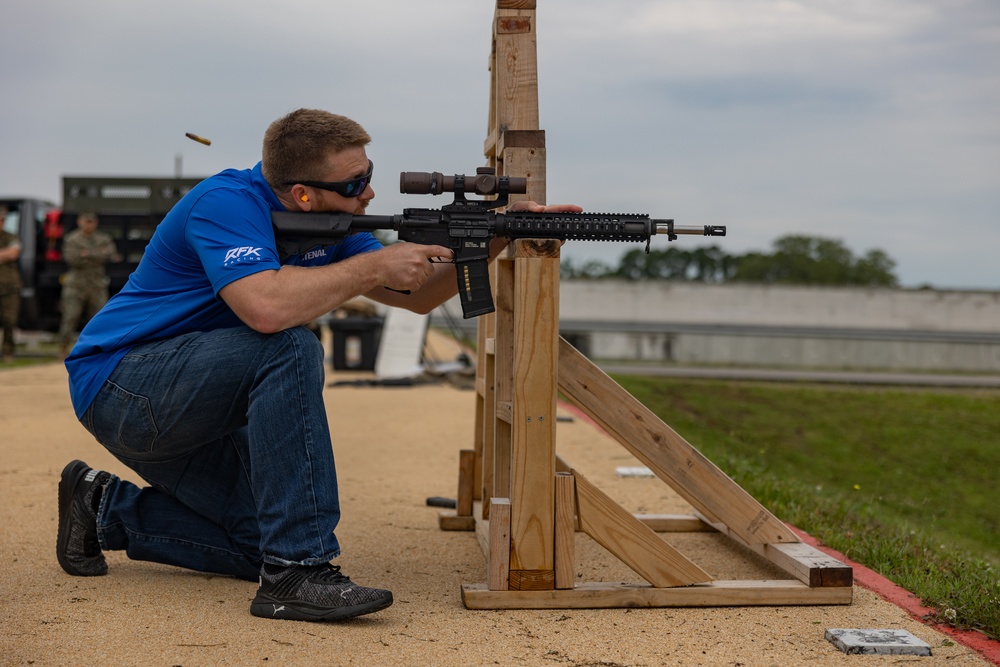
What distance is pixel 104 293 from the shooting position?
16172 millimetres

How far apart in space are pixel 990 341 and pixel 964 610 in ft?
107

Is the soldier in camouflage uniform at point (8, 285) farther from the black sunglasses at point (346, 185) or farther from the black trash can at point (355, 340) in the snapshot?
the black sunglasses at point (346, 185)

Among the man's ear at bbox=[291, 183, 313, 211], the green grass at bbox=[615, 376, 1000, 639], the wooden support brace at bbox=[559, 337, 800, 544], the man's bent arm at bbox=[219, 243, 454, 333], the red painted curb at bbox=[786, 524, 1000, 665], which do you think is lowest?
the green grass at bbox=[615, 376, 1000, 639]

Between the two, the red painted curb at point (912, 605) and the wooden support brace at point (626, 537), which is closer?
the red painted curb at point (912, 605)

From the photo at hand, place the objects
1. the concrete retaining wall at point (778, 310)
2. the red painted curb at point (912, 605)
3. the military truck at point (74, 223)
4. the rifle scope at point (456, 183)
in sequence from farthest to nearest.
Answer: the concrete retaining wall at point (778, 310) < the military truck at point (74, 223) < the rifle scope at point (456, 183) < the red painted curb at point (912, 605)

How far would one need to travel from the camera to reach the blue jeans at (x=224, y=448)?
346cm

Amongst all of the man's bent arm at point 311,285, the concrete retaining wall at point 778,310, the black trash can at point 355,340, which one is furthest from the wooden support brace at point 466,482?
the concrete retaining wall at point 778,310

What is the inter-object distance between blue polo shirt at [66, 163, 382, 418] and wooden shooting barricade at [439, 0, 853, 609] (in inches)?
35.5

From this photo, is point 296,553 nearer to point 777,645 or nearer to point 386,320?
point 777,645

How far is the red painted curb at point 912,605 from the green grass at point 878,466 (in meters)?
0.06

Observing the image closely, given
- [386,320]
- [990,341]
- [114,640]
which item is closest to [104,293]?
[386,320]

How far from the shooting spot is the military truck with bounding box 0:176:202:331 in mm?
17719

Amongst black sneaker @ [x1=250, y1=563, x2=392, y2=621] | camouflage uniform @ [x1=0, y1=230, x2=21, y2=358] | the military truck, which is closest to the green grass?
black sneaker @ [x1=250, y1=563, x2=392, y2=621]

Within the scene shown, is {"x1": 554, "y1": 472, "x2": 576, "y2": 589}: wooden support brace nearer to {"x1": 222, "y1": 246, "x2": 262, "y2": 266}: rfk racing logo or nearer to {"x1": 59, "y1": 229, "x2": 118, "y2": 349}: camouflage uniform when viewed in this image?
{"x1": 222, "y1": 246, "x2": 262, "y2": 266}: rfk racing logo
